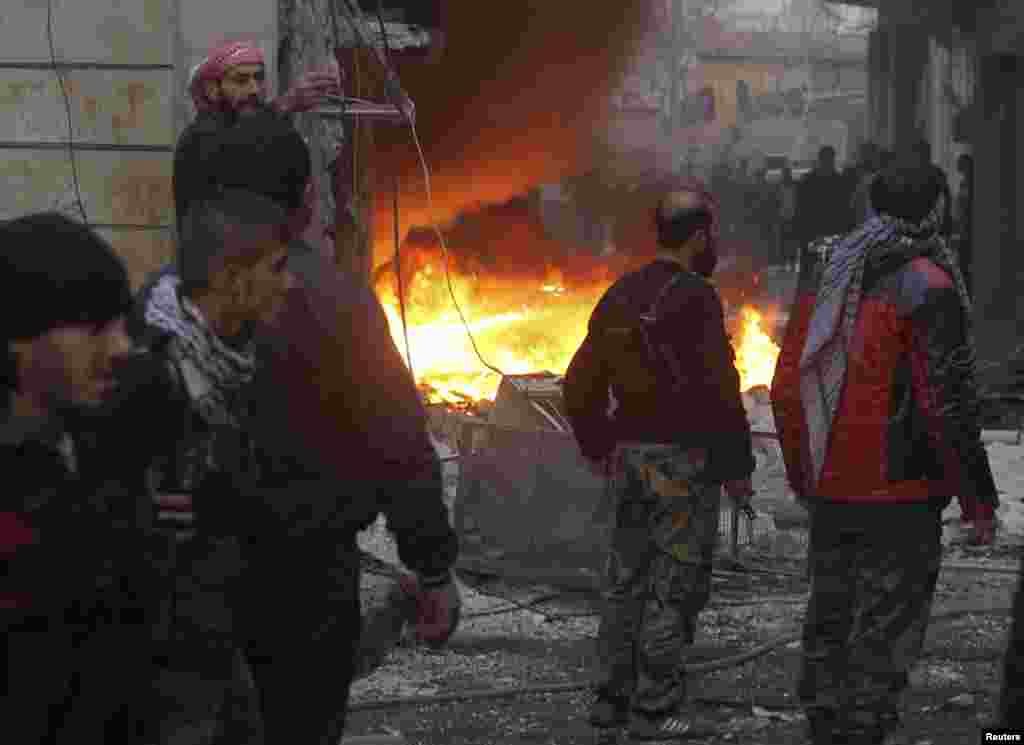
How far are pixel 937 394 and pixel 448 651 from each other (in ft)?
8.84

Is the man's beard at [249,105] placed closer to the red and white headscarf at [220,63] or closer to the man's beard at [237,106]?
the man's beard at [237,106]

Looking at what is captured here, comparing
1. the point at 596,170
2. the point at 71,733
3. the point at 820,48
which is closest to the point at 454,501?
the point at 71,733

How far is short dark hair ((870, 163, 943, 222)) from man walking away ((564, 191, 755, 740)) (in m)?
0.83

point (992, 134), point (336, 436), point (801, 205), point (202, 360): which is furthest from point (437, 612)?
point (801, 205)

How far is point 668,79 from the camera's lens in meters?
43.7

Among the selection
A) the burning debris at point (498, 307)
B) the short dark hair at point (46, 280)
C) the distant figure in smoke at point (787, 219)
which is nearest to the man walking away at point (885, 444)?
the short dark hair at point (46, 280)

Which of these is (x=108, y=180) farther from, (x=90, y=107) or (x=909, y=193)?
(x=909, y=193)

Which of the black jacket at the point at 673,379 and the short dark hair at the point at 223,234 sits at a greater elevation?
the short dark hair at the point at 223,234

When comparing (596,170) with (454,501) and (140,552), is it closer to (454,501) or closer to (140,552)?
(454,501)

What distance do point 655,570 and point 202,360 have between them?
301 centimetres

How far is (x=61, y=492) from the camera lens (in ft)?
10.4

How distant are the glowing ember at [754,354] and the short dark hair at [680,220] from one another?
7.25 meters

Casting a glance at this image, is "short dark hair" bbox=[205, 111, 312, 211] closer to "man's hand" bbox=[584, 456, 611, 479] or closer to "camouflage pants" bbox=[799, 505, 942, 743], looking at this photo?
"camouflage pants" bbox=[799, 505, 942, 743]

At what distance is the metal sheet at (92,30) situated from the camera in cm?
886
